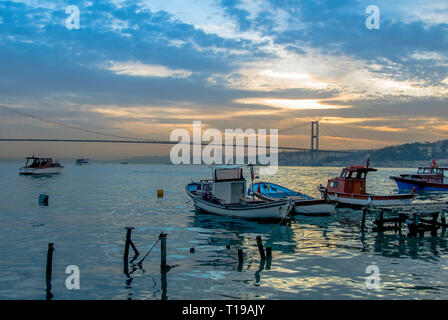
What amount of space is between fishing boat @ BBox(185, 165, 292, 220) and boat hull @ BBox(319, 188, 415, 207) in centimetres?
615

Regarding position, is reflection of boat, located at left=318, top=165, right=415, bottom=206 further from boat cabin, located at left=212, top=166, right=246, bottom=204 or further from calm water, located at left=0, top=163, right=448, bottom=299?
boat cabin, located at left=212, top=166, right=246, bottom=204

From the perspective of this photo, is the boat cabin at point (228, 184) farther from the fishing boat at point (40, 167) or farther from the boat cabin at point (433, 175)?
the fishing boat at point (40, 167)

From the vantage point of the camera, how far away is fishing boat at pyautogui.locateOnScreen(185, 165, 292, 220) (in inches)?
1014

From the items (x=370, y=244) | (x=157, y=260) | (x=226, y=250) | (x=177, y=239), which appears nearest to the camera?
(x=157, y=260)

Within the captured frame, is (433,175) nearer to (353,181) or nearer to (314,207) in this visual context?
(353,181)

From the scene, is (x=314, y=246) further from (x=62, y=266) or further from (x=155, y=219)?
(x=155, y=219)

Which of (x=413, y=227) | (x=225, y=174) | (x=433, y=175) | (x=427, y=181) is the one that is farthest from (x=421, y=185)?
(x=225, y=174)

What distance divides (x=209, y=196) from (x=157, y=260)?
1386 cm

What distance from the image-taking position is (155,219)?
30.3 metres

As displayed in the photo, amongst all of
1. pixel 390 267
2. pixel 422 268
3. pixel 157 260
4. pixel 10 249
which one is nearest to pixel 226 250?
pixel 157 260

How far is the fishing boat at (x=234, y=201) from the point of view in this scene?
25766 millimetres

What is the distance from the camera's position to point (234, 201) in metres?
29.4

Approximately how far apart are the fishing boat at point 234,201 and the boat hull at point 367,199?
615 centimetres

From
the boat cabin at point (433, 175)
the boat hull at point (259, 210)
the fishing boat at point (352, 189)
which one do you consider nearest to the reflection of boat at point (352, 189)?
the fishing boat at point (352, 189)
